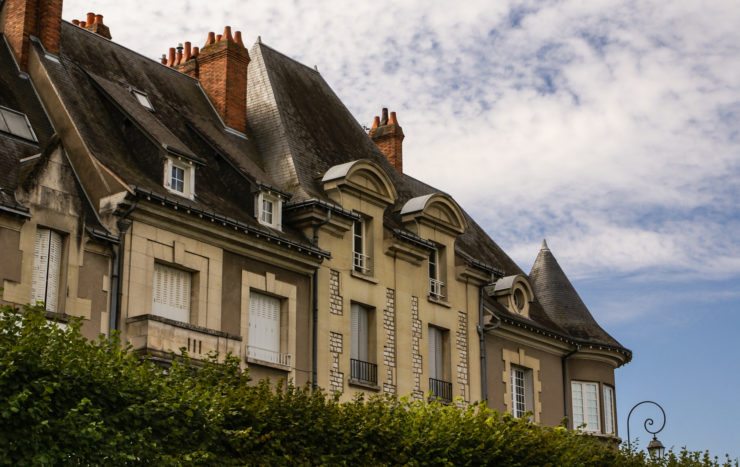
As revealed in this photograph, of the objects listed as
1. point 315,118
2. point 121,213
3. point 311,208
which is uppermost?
point 315,118

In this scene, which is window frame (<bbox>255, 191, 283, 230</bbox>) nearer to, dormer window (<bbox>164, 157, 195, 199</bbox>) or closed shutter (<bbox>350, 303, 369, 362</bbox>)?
dormer window (<bbox>164, 157, 195, 199</bbox>)

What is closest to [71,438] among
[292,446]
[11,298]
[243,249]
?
[292,446]

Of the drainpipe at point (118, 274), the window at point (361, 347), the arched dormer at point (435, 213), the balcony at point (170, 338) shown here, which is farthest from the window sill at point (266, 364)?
the arched dormer at point (435, 213)

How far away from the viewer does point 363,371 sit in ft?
84.1

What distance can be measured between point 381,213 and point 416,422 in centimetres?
905

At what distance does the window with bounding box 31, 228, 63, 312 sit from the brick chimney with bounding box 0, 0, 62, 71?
16.9 ft

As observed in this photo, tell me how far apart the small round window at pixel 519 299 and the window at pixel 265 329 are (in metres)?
9.78

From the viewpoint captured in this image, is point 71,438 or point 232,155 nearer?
point 71,438

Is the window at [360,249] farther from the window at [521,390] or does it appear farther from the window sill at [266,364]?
the window at [521,390]

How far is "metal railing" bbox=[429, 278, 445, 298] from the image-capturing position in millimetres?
28375

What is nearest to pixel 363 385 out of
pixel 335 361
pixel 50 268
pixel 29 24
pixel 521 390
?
pixel 335 361

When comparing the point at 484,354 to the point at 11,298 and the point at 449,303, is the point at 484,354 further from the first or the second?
the point at 11,298

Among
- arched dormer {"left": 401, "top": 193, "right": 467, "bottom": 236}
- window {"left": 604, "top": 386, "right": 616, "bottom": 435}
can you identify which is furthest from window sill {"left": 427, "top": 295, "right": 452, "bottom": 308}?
window {"left": 604, "top": 386, "right": 616, "bottom": 435}

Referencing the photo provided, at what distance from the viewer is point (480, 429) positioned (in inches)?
763
